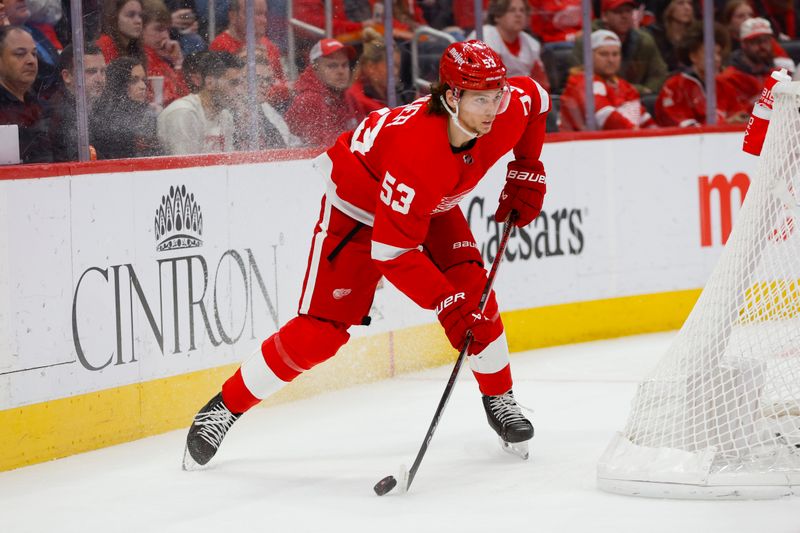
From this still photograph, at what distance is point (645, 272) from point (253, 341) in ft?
6.85

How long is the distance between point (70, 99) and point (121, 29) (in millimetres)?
305

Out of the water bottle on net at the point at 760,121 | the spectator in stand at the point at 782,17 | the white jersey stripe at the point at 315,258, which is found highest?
the spectator in stand at the point at 782,17

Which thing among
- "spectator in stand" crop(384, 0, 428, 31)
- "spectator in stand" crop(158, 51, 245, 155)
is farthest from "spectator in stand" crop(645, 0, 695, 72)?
"spectator in stand" crop(158, 51, 245, 155)

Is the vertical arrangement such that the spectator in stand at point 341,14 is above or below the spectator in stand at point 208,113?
above

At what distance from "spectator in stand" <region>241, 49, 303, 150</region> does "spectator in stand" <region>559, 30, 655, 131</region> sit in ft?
4.94

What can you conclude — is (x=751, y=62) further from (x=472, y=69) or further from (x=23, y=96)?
(x=23, y=96)

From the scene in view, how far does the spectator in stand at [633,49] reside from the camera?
597 cm

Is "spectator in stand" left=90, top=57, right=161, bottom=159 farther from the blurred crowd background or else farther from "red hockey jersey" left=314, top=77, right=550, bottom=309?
"red hockey jersey" left=314, top=77, right=550, bottom=309

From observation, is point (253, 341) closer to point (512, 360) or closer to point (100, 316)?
point (100, 316)

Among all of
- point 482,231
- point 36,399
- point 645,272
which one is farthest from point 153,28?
point 645,272

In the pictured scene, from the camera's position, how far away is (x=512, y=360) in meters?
5.22

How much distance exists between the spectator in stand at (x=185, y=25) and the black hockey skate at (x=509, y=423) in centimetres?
160

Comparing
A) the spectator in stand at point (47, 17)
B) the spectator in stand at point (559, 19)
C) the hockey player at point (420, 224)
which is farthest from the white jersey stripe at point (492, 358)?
the spectator in stand at point (559, 19)

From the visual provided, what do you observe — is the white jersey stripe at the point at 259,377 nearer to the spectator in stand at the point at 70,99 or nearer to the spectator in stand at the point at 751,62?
the spectator in stand at the point at 70,99
